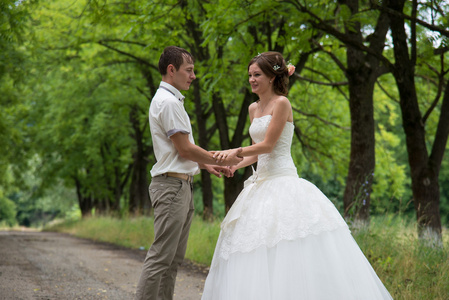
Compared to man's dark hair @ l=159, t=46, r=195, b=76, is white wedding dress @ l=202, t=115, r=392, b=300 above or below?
below

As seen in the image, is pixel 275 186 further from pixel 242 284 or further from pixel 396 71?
pixel 396 71

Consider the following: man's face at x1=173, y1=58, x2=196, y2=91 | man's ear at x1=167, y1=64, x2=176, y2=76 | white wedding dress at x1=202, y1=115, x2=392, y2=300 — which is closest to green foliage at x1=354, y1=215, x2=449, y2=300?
white wedding dress at x1=202, y1=115, x2=392, y2=300

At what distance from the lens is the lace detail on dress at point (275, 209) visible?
4082 mm

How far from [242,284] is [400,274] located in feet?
A: 9.40

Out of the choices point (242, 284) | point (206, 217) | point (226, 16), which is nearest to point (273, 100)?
point (242, 284)

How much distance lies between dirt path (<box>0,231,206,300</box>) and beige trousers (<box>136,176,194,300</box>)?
94.1 inches

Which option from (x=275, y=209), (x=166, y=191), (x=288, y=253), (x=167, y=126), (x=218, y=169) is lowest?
(x=288, y=253)

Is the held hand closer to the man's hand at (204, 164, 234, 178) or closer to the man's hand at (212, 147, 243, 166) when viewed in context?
the man's hand at (204, 164, 234, 178)

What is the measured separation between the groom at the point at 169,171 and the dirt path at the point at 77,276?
7.95ft

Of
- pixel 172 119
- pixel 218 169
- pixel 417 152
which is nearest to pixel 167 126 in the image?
pixel 172 119

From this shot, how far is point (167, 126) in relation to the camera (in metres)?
4.02

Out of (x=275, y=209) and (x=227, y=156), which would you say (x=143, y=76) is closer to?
(x=227, y=156)

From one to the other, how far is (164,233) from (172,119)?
0.92m

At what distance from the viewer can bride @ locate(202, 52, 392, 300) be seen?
387cm
